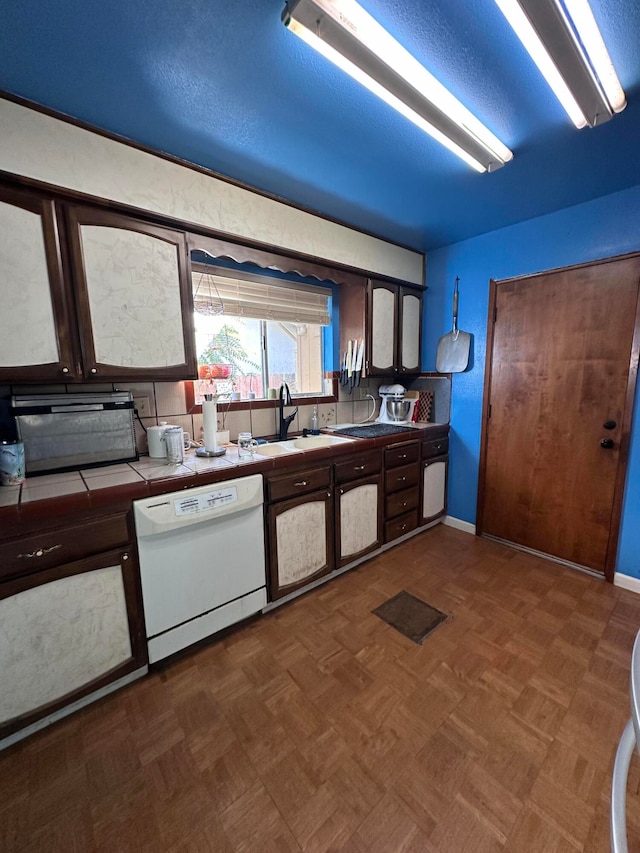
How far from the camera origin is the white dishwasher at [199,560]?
150 centimetres

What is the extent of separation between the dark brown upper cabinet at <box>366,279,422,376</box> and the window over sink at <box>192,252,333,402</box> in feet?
1.27

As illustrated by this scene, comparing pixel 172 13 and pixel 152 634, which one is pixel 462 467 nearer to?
pixel 152 634

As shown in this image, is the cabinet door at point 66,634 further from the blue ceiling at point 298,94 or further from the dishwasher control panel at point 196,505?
the blue ceiling at point 298,94

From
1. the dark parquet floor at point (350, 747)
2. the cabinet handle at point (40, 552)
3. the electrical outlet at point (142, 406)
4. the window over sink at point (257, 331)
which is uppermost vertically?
the window over sink at point (257, 331)

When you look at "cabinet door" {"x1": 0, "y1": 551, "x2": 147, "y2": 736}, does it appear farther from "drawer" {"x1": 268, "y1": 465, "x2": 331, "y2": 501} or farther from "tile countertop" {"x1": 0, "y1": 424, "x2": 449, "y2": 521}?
"drawer" {"x1": 268, "y1": 465, "x2": 331, "y2": 501}

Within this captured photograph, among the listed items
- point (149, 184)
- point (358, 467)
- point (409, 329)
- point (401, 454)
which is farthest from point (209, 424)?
point (409, 329)

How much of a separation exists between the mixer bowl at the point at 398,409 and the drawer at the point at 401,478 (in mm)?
498

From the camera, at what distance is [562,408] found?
2.35 meters

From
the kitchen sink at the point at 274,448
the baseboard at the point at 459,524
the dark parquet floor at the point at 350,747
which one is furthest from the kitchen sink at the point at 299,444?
the baseboard at the point at 459,524

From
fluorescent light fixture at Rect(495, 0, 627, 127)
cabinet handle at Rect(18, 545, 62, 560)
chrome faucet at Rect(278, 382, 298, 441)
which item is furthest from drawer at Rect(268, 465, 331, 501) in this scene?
fluorescent light fixture at Rect(495, 0, 627, 127)

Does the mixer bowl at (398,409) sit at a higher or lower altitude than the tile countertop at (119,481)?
higher

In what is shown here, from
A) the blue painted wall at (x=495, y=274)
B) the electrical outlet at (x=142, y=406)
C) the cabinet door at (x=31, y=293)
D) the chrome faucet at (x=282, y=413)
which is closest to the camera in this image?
the cabinet door at (x=31, y=293)

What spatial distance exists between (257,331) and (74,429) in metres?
1.32

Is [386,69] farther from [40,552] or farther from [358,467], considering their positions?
[40,552]
